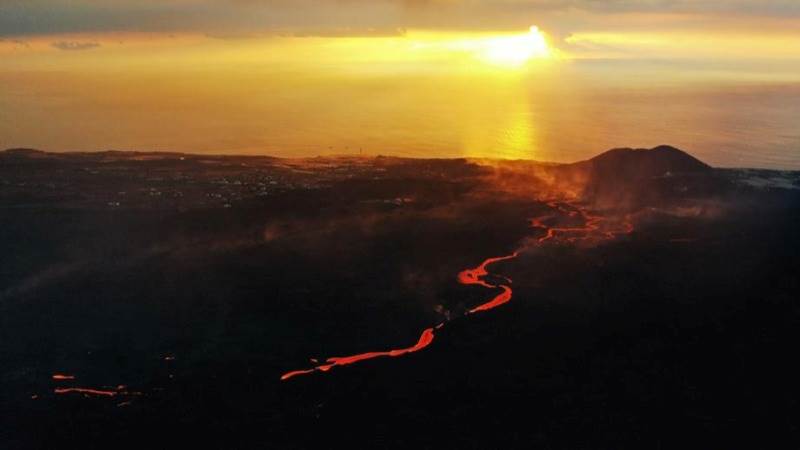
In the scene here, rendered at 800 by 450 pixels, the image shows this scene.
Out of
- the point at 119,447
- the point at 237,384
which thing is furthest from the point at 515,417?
the point at 119,447

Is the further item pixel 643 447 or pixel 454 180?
pixel 454 180

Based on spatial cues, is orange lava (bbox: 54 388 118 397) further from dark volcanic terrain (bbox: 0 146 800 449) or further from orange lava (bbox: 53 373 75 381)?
orange lava (bbox: 53 373 75 381)

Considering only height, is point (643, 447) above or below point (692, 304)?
below

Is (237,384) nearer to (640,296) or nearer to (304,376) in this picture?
(304,376)

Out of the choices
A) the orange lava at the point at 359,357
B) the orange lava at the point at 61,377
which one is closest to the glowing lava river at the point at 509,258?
the orange lava at the point at 359,357

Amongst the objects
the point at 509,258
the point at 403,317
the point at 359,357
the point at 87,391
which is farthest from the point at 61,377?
the point at 509,258

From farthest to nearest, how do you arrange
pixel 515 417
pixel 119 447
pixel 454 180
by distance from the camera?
pixel 454 180, pixel 515 417, pixel 119 447

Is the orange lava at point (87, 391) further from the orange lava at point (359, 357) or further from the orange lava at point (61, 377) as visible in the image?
the orange lava at point (359, 357)
